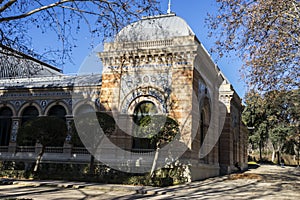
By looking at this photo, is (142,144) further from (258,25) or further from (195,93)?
(258,25)

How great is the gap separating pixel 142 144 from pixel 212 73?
7.53 meters

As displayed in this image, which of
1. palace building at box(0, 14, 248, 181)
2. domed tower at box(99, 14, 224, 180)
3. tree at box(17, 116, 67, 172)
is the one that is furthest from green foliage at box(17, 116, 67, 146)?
domed tower at box(99, 14, 224, 180)

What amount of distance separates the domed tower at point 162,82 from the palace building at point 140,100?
2.0 inches

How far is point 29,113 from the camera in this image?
21969mm

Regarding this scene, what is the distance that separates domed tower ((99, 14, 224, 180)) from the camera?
16938mm

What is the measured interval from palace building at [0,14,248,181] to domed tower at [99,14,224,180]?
0.05m

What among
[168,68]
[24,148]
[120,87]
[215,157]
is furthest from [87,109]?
[215,157]

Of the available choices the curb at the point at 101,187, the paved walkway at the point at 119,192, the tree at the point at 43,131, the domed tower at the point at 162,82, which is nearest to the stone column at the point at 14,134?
the tree at the point at 43,131

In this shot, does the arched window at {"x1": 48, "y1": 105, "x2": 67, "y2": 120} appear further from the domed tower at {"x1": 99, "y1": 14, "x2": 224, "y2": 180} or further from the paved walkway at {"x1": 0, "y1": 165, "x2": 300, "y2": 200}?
the paved walkway at {"x1": 0, "y1": 165, "x2": 300, "y2": 200}

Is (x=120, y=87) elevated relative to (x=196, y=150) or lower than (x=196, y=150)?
elevated

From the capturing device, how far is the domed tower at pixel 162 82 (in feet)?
55.6

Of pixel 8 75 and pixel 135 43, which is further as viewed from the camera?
pixel 8 75

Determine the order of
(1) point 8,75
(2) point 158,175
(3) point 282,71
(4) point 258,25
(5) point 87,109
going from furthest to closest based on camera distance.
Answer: (1) point 8,75 < (5) point 87,109 < (2) point 158,175 < (3) point 282,71 < (4) point 258,25

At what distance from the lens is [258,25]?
9633mm
